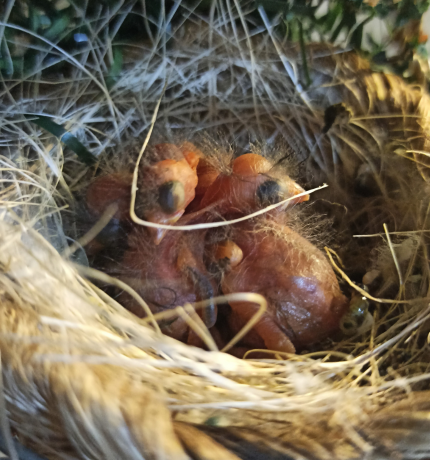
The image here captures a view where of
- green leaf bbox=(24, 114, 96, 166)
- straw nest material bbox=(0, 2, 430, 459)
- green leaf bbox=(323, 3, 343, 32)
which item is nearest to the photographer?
straw nest material bbox=(0, 2, 430, 459)

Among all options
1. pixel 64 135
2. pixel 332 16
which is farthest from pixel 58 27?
pixel 332 16

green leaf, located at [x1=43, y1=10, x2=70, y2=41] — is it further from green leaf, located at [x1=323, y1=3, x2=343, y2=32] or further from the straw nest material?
green leaf, located at [x1=323, y1=3, x2=343, y2=32]

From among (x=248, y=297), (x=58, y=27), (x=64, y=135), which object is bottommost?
(x=248, y=297)

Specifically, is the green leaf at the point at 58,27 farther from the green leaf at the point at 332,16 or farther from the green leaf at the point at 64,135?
the green leaf at the point at 332,16

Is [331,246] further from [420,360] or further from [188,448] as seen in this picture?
[188,448]

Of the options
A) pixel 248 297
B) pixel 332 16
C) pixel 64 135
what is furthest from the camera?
pixel 332 16

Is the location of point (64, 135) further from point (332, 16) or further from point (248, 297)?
point (332, 16)

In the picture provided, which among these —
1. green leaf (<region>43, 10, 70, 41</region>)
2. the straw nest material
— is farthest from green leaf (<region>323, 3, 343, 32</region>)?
green leaf (<region>43, 10, 70, 41</region>)

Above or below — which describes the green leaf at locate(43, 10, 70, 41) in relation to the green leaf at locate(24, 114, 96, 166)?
above
